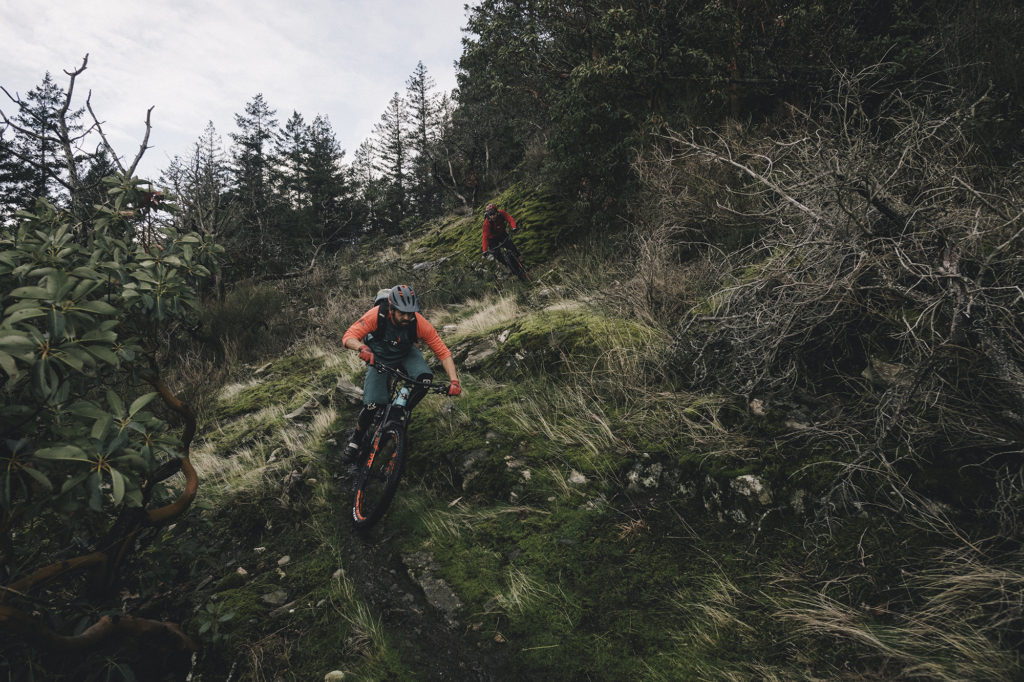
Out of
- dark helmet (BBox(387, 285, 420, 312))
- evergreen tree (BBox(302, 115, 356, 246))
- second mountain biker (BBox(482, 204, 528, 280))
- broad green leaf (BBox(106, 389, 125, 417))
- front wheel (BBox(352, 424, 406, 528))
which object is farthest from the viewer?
evergreen tree (BBox(302, 115, 356, 246))

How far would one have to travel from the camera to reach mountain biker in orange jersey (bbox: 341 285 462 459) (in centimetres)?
441

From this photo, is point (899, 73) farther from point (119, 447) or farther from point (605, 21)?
point (119, 447)

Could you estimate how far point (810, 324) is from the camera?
315 cm

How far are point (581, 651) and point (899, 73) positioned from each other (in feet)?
29.0

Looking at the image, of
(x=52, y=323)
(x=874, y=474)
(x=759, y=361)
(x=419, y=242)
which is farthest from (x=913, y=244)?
(x=419, y=242)

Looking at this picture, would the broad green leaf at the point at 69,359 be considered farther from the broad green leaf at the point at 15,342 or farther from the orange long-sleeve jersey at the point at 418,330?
the orange long-sleeve jersey at the point at 418,330

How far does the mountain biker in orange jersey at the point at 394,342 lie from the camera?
4.41 m

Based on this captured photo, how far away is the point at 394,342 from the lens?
15.5 feet

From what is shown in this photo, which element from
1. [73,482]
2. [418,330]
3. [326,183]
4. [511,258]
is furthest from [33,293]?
[326,183]

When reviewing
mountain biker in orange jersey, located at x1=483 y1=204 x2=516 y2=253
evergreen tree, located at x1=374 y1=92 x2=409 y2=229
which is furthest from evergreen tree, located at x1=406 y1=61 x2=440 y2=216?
mountain biker in orange jersey, located at x1=483 y1=204 x2=516 y2=253

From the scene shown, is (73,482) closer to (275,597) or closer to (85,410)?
(85,410)

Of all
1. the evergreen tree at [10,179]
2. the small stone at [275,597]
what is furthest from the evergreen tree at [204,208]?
the small stone at [275,597]

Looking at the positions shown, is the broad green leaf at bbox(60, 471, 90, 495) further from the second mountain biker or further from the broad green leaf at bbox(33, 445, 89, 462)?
the second mountain biker

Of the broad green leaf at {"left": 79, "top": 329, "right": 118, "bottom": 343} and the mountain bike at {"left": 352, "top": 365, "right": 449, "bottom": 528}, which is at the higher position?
the broad green leaf at {"left": 79, "top": 329, "right": 118, "bottom": 343}
